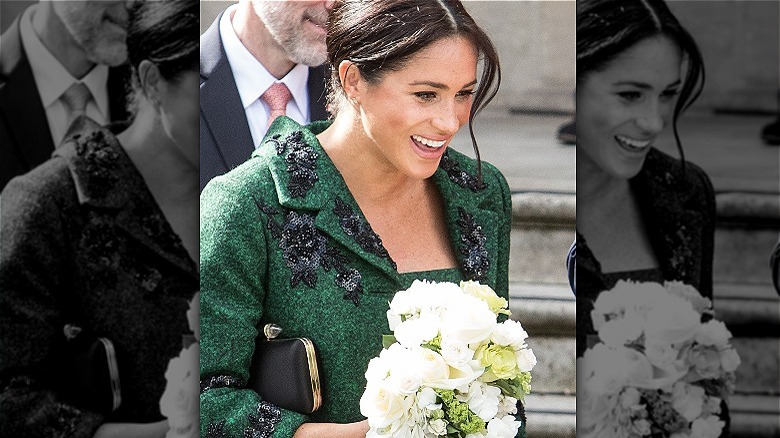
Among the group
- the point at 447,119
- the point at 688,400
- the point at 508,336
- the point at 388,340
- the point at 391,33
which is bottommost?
the point at 688,400

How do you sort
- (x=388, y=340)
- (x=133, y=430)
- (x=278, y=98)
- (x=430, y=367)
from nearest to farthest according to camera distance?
(x=430, y=367) < (x=388, y=340) < (x=278, y=98) < (x=133, y=430)

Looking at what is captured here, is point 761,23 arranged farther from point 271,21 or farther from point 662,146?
point 271,21

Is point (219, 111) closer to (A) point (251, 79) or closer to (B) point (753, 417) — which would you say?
(A) point (251, 79)

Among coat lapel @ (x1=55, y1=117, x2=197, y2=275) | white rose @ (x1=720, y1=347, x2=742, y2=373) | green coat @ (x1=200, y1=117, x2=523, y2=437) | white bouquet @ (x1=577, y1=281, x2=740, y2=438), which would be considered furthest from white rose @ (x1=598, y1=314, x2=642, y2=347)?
coat lapel @ (x1=55, y1=117, x2=197, y2=275)

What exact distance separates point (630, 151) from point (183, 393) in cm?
161

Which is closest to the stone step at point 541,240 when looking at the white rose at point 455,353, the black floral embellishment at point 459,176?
the black floral embellishment at point 459,176

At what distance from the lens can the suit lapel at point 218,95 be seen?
10.2 ft

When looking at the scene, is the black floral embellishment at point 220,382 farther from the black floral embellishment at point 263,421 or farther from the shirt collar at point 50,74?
the shirt collar at point 50,74

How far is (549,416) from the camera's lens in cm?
318

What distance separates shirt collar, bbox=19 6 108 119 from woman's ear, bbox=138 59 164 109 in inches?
4.4

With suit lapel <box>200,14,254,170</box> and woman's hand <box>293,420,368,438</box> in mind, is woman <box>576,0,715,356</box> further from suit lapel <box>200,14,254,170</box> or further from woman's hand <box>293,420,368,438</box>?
suit lapel <box>200,14,254,170</box>

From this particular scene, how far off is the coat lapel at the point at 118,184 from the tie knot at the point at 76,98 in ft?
0.10

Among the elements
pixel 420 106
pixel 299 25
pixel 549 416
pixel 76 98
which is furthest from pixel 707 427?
pixel 76 98

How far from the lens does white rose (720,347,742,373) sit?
3.31 meters
